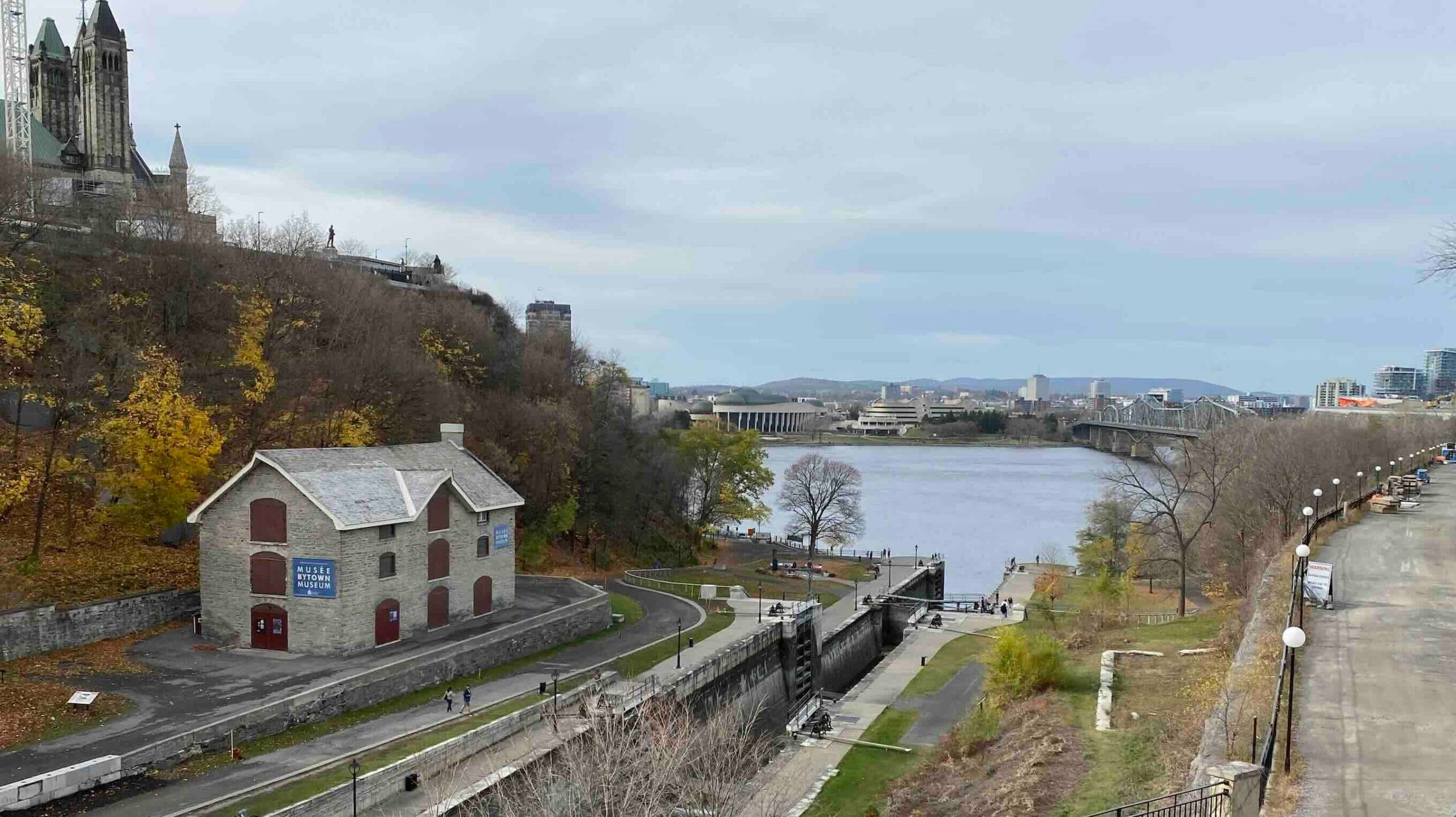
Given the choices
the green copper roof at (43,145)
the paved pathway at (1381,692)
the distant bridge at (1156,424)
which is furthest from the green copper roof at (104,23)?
the distant bridge at (1156,424)

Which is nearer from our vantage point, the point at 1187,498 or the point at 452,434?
the point at 452,434

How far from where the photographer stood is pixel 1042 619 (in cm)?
4559

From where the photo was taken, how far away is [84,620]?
27969mm

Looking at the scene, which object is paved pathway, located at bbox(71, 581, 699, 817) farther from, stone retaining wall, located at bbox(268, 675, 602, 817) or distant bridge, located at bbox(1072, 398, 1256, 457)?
distant bridge, located at bbox(1072, 398, 1256, 457)

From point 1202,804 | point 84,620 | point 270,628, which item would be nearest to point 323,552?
point 270,628

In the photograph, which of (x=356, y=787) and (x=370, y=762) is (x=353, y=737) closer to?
(x=370, y=762)

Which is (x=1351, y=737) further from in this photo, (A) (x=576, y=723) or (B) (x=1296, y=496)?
(B) (x=1296, y=496)

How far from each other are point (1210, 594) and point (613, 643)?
2647cm

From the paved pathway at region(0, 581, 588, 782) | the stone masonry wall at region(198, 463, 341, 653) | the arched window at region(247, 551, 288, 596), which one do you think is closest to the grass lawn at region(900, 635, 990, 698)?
the paved pathway at region(0, 581, 588, 782)

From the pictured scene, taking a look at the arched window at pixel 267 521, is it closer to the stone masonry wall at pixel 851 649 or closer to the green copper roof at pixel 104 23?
the stone masonry wall at pixel 851 649

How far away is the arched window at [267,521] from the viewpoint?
29.1 metres

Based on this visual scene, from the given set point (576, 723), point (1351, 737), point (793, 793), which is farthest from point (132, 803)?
point (1351, 737)

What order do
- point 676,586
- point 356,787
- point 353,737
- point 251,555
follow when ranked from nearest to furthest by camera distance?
1. point 356,787
2. point 353,737
3. point 251,555
4. point 676,586

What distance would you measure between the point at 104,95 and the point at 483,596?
206 feet
